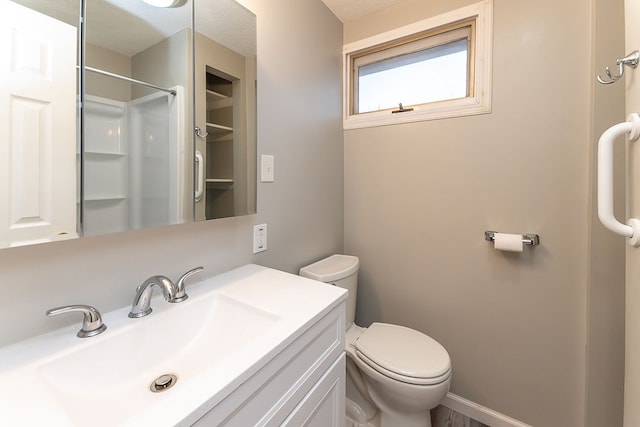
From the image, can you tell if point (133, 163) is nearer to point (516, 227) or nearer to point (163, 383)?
point (163, 383)

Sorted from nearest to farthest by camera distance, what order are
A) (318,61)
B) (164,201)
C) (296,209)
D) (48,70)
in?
(48,70) → (164,201) → (296,209) → (318,61)

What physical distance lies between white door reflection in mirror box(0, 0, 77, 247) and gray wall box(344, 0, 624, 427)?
4.72 feet

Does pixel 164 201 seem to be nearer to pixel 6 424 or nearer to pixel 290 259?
pixel 6 424

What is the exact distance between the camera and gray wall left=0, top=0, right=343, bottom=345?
2.16ft

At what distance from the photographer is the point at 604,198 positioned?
75 cm

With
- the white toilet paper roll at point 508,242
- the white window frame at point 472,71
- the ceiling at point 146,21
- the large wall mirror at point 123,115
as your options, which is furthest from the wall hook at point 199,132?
the white toilet paper roll at point 508,242

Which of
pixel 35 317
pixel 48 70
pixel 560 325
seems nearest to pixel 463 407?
pixel 560 325

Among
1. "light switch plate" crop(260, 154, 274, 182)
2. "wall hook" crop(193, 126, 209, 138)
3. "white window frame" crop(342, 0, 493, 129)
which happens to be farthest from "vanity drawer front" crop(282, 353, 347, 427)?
"white window frame" crop(342, 0, 493, 129)

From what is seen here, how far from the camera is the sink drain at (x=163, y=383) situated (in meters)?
0.66

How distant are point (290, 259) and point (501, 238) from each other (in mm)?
1035

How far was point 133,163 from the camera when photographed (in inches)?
31.4

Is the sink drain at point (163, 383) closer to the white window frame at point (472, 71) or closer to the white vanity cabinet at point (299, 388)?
the white vanity cabinet at point (299, 388)

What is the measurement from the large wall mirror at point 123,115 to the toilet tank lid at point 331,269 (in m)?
0.47

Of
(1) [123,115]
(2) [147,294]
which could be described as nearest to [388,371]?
(2) [147,294]
